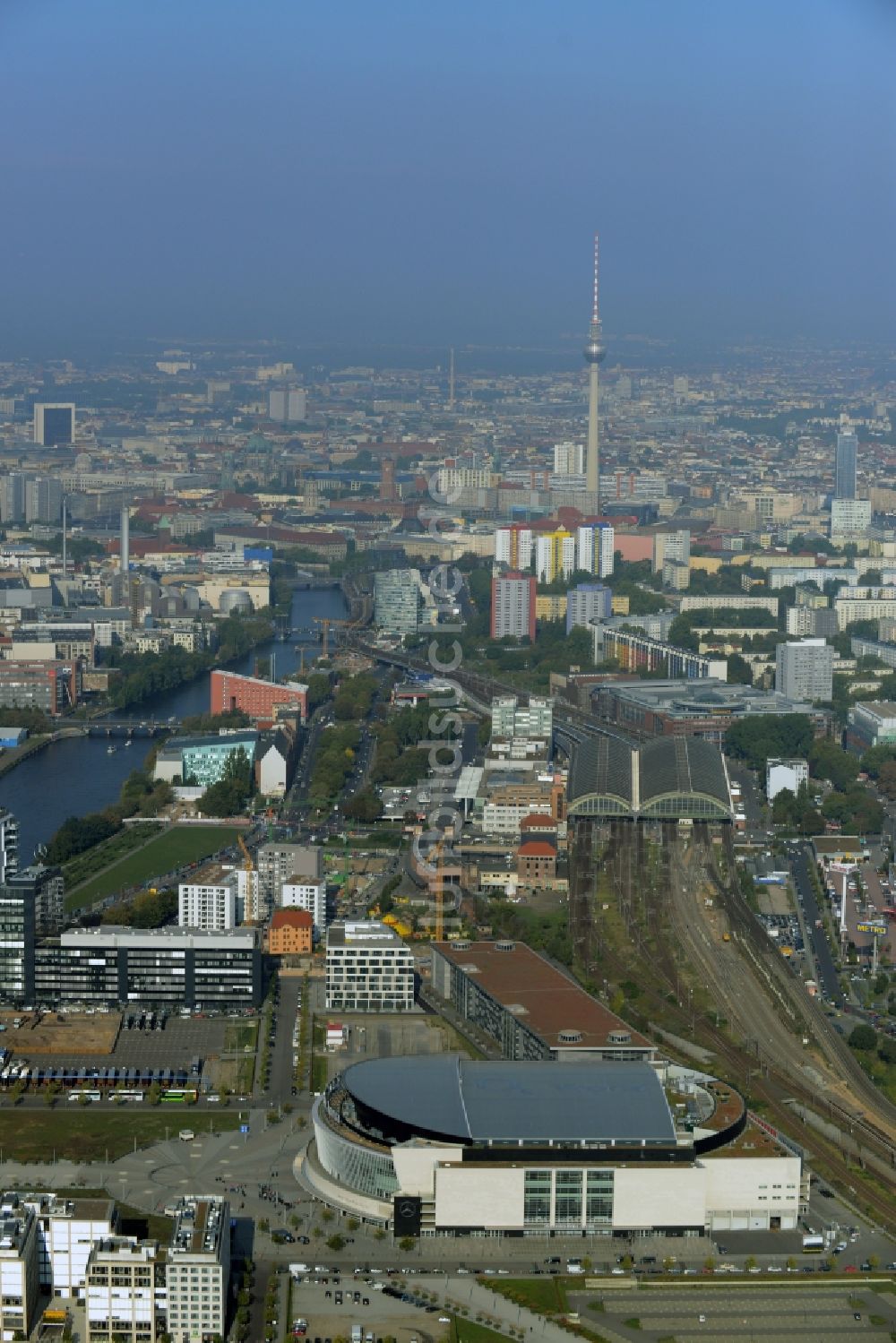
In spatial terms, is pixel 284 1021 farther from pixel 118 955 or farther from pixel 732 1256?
pixel 732 1256

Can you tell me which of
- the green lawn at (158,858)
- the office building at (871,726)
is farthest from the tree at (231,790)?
the office building at (871,726)

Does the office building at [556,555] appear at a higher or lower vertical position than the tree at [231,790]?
higher

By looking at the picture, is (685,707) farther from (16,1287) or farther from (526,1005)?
(16,1287)

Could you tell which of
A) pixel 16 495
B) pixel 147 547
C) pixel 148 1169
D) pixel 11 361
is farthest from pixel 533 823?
pixel 11 361

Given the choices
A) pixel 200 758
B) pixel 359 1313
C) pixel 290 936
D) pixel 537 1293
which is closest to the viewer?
pixel 359 1313

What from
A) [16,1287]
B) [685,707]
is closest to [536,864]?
[685,707]

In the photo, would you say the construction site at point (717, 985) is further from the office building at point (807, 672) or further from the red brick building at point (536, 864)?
the office building at point (807, 672)

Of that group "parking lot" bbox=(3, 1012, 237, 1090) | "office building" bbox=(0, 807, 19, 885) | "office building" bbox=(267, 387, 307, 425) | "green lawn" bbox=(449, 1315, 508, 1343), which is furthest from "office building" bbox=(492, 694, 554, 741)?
"office building" bbox=(267, 387, 307, 425)
